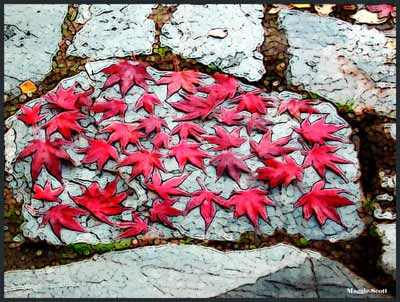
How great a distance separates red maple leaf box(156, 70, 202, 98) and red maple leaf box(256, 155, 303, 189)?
60cm

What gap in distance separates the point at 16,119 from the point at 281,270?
1.48 m

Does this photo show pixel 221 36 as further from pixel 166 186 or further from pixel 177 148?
pixel 166 186

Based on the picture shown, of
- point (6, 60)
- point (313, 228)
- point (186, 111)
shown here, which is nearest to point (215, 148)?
point (186, 111)

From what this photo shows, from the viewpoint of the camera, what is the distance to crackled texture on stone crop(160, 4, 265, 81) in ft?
12.6

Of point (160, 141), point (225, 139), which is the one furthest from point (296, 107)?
point (160, 141)

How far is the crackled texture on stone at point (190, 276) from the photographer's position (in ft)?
9.94

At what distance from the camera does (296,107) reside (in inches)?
142

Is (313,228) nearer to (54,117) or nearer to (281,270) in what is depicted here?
(281,270)

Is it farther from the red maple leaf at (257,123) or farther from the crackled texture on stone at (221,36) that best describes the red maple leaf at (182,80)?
the red maple leaf at (257,123)

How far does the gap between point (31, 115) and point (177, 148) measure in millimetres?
747

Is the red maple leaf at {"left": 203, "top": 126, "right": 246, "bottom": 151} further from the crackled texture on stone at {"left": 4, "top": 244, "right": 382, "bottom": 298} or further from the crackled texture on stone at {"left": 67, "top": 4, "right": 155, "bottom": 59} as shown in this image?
the crackled texture on stone at {"left": 67, "top": 4, "right": 155, "bottom": 59}

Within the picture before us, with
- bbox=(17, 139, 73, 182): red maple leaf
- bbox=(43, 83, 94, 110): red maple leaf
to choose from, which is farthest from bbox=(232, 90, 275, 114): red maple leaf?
bbox=(17, 139, 73, 182): red maple leaf

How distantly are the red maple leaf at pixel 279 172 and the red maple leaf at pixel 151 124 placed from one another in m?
0.51

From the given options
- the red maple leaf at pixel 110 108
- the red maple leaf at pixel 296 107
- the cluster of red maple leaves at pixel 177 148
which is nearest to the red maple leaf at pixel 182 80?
the cluster of red maple leaves at pixel 177 148
